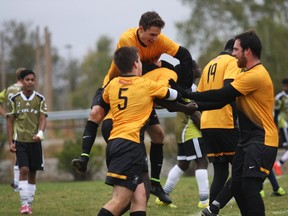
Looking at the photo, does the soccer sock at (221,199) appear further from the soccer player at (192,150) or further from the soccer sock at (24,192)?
the soccer sock at (24,192)

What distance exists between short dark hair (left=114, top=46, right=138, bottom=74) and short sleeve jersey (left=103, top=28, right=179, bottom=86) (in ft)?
3.25

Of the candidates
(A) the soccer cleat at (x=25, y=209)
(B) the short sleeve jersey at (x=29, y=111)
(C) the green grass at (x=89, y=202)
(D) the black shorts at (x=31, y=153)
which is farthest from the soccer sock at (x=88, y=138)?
(B) the short sleeve jersey at (x=29, y=111)

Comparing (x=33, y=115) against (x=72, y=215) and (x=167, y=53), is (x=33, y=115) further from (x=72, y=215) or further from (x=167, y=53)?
(x=167, y=53)

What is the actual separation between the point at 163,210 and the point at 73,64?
69.9 meters

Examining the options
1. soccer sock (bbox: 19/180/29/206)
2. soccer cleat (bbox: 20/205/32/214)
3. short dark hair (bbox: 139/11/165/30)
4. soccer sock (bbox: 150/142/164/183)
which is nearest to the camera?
short dark hair (bbox: 139/11/165/30)

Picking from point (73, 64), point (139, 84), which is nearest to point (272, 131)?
point (139, 84)

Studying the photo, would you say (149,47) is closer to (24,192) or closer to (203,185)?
A: (203,185)

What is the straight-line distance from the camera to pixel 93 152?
720 inches

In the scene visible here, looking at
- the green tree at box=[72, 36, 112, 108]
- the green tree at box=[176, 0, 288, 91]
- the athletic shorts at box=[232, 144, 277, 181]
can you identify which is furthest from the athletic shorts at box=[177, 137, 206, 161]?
the green tree at box=[72, 36, 112, 108]

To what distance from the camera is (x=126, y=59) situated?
6617mm

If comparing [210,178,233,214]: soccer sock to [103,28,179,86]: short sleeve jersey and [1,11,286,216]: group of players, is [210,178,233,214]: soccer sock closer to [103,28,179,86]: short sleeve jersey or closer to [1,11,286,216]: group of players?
[1,11,286,216]: group of players

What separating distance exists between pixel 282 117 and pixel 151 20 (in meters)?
10.4

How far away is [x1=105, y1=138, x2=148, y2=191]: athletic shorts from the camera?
6449 millimetres

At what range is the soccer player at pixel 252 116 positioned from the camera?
675cm
